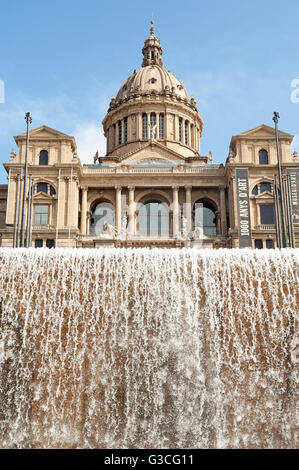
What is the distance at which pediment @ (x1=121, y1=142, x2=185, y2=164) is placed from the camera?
176ft

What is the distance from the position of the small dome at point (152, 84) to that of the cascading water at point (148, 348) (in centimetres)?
4839

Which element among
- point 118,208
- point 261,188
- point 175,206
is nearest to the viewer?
point 261,188

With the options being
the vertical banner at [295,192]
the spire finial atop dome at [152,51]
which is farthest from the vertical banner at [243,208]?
A: the spire finial atop dome at [152,51]

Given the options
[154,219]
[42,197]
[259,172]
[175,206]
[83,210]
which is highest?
[259,172]

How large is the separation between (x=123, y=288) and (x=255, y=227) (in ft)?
90.2

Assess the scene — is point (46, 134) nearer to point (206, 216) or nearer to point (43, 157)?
point (43, 157)

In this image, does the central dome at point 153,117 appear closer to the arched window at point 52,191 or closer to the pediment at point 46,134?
the pediment at point 46,134

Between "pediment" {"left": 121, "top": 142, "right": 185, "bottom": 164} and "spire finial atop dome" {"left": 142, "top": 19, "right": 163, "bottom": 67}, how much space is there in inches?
873

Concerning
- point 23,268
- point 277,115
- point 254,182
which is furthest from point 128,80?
point 23,268

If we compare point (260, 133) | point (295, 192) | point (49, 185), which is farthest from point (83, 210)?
point (295, 192)

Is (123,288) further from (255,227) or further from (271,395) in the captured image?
(255,227)

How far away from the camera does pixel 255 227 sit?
138ft

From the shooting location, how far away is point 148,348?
15023mm

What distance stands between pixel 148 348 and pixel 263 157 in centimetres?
3283
